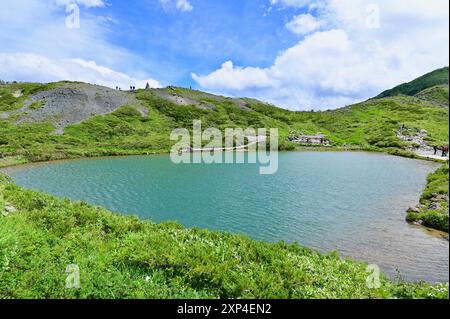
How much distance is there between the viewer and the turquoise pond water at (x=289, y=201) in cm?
2047

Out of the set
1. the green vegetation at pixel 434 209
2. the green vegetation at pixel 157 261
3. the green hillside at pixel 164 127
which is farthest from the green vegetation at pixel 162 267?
the green hillside at pixel 164 127

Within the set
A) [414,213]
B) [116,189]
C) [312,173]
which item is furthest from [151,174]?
[414,213]

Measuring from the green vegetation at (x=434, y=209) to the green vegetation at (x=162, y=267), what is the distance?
41.8 feet

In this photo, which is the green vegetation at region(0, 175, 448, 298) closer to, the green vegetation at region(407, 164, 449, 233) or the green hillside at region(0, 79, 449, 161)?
the green vegetation at region(407, 164, 449, 233)

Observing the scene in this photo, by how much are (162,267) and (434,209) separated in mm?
23531

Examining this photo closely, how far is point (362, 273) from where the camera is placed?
1309 cm

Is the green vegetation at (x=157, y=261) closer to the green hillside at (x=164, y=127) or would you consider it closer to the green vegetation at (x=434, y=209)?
the green vegetation at (x=434, y=209)

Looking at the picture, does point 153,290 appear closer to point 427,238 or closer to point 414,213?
point 427,238

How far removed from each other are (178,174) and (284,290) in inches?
1506

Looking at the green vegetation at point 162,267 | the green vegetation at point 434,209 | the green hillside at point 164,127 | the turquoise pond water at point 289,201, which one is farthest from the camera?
the green hillside at point 164,127

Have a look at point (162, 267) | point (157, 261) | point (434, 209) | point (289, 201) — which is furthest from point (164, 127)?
point (162, 267)

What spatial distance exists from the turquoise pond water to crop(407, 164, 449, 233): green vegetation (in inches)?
44.0

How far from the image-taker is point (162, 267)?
478 inches

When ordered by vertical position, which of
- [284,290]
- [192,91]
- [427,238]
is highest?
[192,91]
